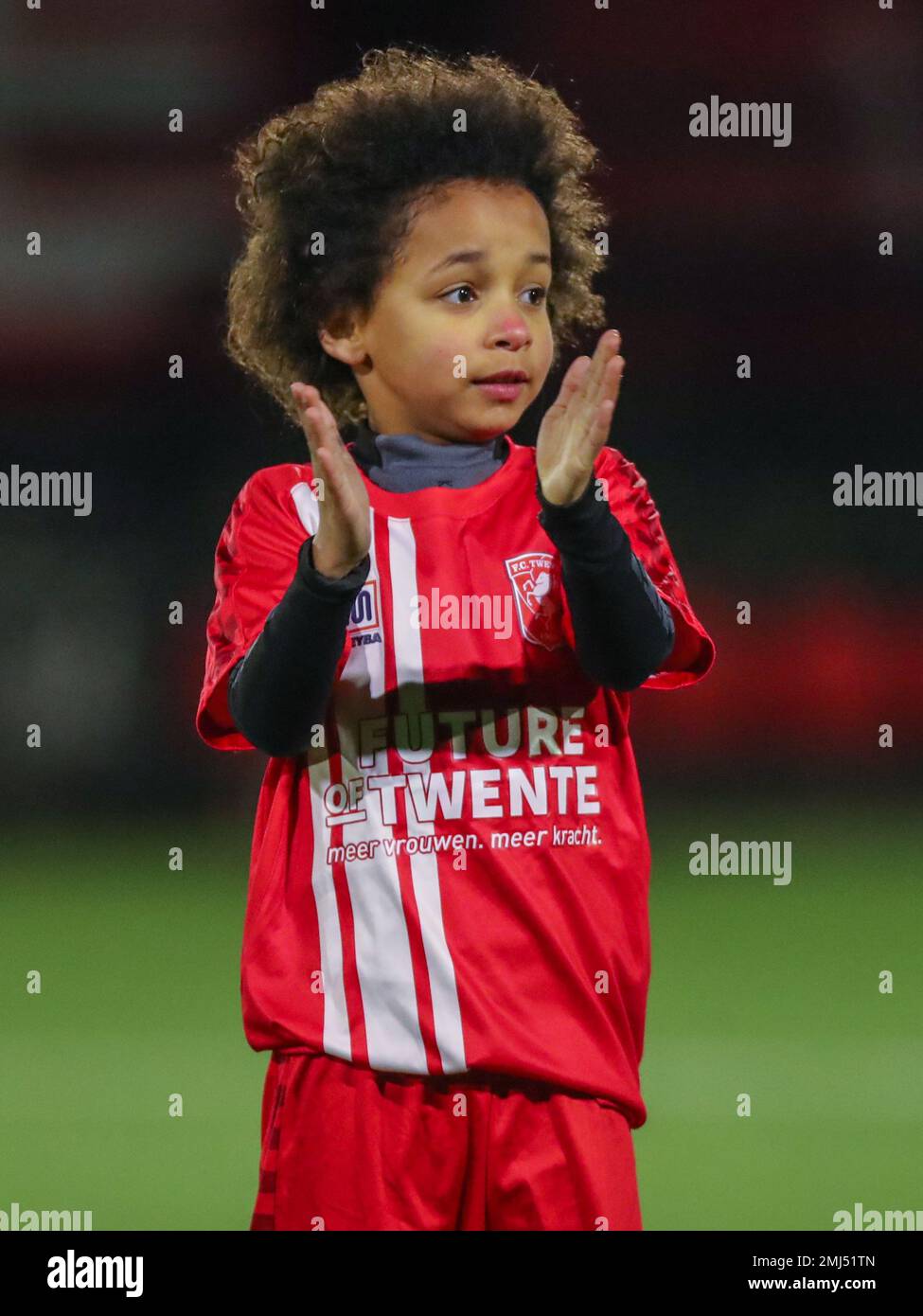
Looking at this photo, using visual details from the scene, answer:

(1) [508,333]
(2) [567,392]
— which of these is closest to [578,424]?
(2) [567,392]

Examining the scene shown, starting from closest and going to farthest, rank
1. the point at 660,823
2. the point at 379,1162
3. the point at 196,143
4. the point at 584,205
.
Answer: the point at 379,1162, the point at 584,205, the point at 196,143, the point at 660,823

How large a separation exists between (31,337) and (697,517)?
1.61 meters

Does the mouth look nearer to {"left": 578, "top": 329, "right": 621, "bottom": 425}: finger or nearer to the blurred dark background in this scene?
{"left": 578, "top": 329, "right": 621, "bottom": 425}: finger

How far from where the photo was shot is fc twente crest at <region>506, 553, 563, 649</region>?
58.5 inches

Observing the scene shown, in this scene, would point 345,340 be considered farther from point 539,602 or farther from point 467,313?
point 539,602

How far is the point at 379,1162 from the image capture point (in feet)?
4.64

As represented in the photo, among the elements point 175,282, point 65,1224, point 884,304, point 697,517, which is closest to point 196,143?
point 175,282

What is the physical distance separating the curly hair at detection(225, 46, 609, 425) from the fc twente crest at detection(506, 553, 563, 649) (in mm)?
315

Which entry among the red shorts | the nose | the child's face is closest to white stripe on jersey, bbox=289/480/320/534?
the child's face

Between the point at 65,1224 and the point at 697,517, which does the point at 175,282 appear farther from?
the point at 65,1224

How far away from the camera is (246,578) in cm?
154

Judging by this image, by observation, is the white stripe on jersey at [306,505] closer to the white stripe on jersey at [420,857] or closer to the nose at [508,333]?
the white stripe on jersey at [420,857]

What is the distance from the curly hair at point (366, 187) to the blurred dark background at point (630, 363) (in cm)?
176

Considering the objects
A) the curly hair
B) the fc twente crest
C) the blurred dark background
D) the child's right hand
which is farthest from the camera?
the blurred dark background
